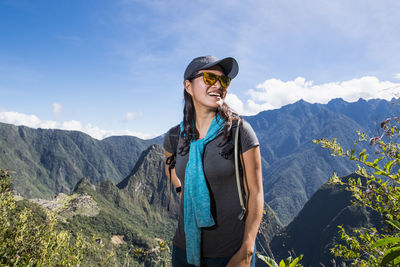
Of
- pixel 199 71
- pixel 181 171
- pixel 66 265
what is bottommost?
pixel 66 265

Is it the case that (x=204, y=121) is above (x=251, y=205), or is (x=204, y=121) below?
above

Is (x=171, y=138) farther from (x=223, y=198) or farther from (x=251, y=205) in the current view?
(x=251, y=205)

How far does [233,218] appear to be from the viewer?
2115 mm

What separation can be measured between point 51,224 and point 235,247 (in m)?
4.21

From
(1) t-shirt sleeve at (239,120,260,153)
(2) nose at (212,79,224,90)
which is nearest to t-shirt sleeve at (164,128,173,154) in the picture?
(2) nose at (212,79,224,90)

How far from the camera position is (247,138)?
2.00m

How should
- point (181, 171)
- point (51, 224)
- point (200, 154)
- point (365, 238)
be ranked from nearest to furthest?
point (200, 154), point (181, 171), point (365, 238), point (51, 224)

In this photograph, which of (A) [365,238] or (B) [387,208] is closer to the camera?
(B) [387,208]

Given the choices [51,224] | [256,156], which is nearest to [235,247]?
[256,156]

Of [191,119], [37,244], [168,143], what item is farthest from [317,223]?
[191,119]

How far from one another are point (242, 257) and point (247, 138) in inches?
38.2

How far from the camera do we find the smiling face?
8.04 ft

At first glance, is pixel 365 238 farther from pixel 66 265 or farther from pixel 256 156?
pixel 66 265

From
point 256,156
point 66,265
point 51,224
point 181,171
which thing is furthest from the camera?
point 51,224
